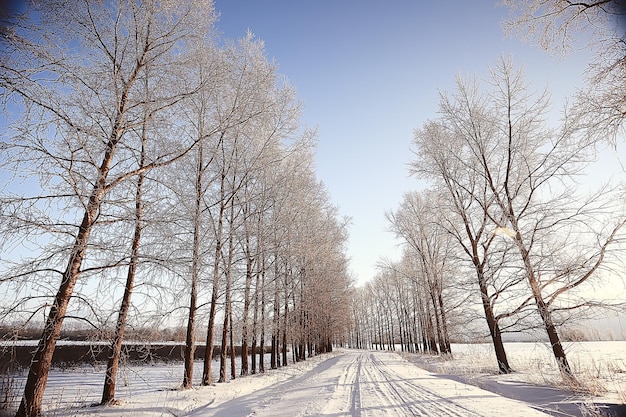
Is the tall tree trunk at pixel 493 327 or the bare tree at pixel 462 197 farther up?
the bare tree at pixel 462 197

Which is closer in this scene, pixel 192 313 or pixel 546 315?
pixel 546 315

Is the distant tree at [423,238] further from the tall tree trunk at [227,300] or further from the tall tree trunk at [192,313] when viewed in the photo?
the tall tree trunk at [192,313]

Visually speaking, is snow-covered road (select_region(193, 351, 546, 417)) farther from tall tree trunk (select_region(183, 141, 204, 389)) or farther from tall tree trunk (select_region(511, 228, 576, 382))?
tall tree trunk (select_region(511, 228, 576, 382))

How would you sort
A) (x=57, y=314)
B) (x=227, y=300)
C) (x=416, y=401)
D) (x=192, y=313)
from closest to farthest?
(x=57, y=314), (x=416, y=401), (x=192, y=313), (x=227, y=300)

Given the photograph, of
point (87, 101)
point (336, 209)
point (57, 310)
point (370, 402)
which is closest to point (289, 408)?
point (370, 402)

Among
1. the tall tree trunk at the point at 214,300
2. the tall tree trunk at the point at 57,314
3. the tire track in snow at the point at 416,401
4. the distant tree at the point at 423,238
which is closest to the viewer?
the tall tree trunk at the point at 57,314

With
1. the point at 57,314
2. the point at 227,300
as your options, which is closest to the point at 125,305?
the point at 57,314

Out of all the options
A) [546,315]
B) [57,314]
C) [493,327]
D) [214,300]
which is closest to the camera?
[57,314]

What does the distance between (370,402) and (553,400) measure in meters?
4.22

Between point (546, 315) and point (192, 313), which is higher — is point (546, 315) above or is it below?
below

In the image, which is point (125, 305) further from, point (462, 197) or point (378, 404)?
point (462, 197)

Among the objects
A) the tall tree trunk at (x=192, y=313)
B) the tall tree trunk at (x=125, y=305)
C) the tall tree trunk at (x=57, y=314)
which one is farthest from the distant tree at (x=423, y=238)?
the tall tree trunk at (x=57, y=314)

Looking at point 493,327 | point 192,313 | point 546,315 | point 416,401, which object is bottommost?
point 416,401

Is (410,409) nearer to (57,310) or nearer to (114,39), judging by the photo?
(57,310)
